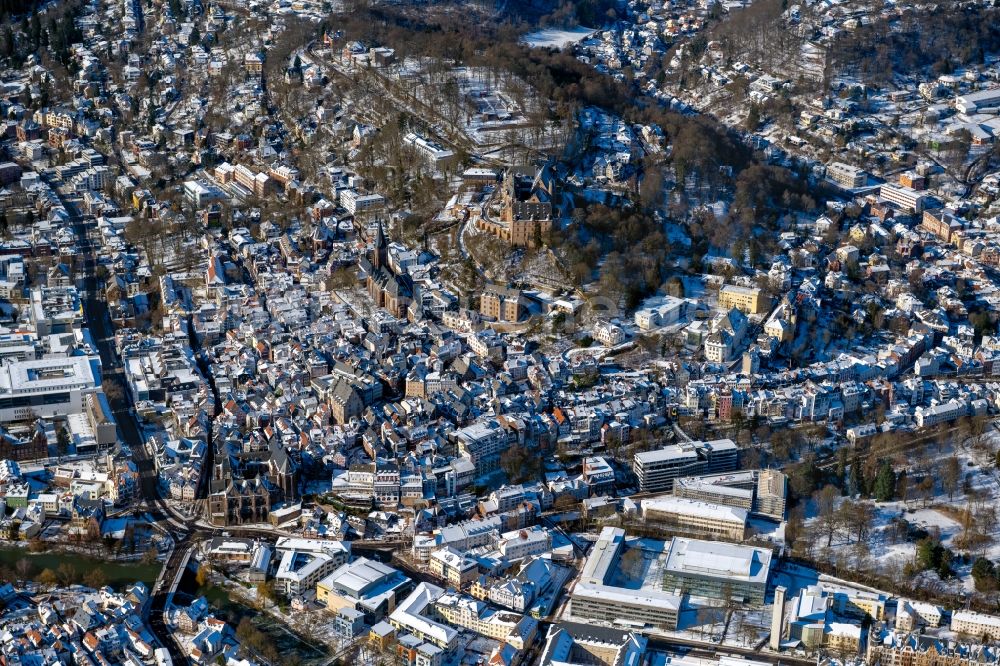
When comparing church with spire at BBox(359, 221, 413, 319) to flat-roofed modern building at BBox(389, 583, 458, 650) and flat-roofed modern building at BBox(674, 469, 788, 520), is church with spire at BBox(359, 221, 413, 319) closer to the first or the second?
flat-roofed modern building at BBox(674, 469, 788, 520)

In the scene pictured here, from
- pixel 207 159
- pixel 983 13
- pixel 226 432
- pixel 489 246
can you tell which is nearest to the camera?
pixel 226 432

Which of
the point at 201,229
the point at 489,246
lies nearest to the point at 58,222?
the point at 201,229

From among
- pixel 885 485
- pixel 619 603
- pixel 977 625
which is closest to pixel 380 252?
pixel 885 485

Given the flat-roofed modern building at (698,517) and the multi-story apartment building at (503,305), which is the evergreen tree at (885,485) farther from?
the multi-story apartment building at (503,305)

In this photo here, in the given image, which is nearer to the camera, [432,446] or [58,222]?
[432,446]

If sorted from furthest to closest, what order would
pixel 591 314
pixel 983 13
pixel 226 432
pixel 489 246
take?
1. pixel 983 13
2. pixel 489 246
3. pixel 591 314
4. pixel 226 432

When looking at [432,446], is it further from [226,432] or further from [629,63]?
[629,63]
